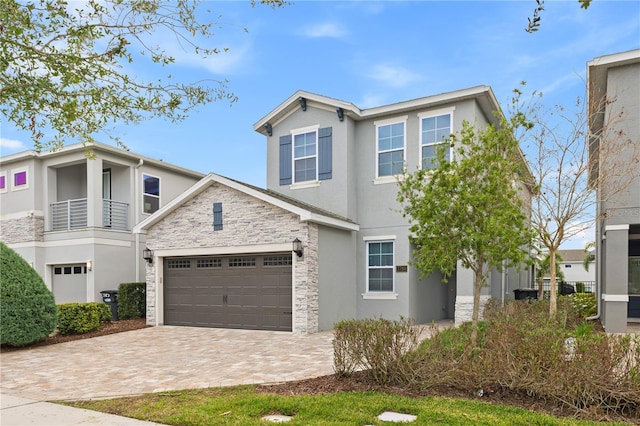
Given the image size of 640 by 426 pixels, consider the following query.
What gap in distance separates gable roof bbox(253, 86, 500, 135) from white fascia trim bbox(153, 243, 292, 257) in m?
4.82

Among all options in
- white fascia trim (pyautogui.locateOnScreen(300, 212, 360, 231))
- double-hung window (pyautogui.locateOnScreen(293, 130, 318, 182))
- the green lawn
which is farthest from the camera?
double-hung window (pyautogui.locateOnScreen(293, 130, 318, 182))

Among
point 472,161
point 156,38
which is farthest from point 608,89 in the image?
point 156,38

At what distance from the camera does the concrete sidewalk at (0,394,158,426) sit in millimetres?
5684

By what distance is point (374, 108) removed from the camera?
1525 centimetres

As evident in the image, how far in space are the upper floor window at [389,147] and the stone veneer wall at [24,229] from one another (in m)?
14.4

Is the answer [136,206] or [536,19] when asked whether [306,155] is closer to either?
[136,206]

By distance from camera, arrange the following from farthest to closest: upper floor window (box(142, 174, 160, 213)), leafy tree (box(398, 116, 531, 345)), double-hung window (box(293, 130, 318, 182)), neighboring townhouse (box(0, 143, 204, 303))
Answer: upper floor window (box(142, 174, 160, 213)) → neighboring townhouse (box(0, 143, 204, 303)) → double-hung window (box(293, 130, 318, 182)) → leafy tree (box(398, 116, 531, 345))

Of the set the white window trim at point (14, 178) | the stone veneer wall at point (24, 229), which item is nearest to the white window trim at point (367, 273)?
the stone veneer wall at point (24, 229)

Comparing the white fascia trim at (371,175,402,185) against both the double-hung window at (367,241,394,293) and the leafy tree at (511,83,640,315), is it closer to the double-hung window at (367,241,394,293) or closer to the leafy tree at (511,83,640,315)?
the double-hung window at (367,241,394,293)

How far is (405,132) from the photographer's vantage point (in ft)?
49.1

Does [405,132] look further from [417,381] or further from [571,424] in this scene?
[571,424]

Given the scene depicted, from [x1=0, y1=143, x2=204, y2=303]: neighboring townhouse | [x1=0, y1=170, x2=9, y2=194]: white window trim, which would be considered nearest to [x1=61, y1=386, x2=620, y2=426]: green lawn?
[x1=0, y1=143, x2=204, y2=303]: neighboring townhouse

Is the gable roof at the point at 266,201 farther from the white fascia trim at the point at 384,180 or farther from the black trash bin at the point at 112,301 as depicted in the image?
the black trash bin at the point at 112,301

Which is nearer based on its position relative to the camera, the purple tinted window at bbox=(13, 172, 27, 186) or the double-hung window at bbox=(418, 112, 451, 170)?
the double-hung window at bbox=(418, 112, 451, 170)
